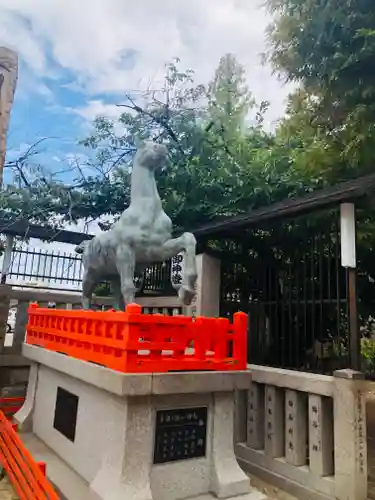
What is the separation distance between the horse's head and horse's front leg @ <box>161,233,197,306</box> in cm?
90

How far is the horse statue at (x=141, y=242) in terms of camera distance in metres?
3.76

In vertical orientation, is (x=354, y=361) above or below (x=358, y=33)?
below

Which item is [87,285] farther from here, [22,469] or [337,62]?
[337,62]

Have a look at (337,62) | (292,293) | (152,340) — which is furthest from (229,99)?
(152,340)

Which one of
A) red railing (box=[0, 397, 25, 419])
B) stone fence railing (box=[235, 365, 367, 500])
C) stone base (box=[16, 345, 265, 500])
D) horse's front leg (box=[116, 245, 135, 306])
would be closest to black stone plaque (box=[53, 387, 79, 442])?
stone base (box=[16, 345, 265, 500])

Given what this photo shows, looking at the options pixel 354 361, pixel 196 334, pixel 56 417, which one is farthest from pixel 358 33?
pixel 56 417

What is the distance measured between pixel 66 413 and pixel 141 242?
75.0 inches

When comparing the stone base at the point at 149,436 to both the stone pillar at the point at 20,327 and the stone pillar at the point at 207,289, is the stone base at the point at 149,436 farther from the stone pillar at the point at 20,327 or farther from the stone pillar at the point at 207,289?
the stone pillar at the point at 20,327

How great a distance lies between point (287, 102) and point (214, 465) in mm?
7745

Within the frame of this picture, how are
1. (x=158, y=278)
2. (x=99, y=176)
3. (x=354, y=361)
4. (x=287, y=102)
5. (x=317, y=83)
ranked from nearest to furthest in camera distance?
(x=354, y=361), (x=317, y=83), (x=158, y=278), (x=99, y=176), (x=287, y=102)

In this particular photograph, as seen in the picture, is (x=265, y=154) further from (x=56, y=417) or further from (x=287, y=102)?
(x=56, y=417)

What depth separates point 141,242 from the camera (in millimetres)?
3854

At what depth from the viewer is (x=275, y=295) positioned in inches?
203

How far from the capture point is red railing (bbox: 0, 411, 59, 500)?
2742mm
